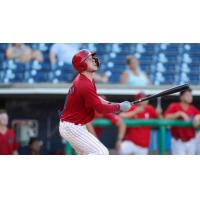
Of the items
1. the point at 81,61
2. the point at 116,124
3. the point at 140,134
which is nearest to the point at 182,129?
the point at 140,134

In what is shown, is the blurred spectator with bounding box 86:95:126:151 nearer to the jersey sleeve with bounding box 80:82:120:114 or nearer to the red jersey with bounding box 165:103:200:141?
the red jersey with bounding box 165:103:200:141

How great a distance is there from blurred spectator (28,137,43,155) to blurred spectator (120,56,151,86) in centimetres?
117

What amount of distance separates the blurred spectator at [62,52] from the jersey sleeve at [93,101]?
3.27 meters

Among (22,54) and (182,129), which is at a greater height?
(22,54)

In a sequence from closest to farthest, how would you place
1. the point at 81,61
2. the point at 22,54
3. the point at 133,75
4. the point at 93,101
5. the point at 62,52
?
the point at 93,101, the point at 81,61, the point at 133,75, the point at 62,52, the point at 22,54

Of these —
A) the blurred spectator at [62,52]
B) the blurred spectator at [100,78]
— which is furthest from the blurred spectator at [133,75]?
the blurred spectator at [62,52]

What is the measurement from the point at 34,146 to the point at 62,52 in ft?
3.79

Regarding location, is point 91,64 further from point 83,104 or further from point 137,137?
point 137,137

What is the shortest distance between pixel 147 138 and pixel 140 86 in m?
0.84

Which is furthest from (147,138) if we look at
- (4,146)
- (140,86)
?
(4,146)

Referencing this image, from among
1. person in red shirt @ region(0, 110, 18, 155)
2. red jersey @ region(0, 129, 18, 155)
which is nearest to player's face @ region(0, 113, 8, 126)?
person in red shirt @ region(0, 110, 18, 155)

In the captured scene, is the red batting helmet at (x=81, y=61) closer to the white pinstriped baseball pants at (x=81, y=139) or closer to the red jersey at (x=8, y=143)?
the white pinstriped baseball pants at (x=81, y=139)

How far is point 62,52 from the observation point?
855 centimetres

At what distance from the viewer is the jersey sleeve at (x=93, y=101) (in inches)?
203
